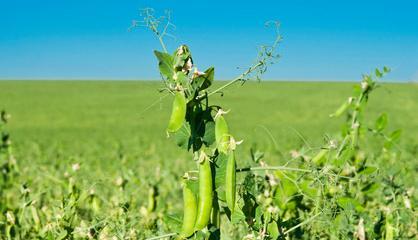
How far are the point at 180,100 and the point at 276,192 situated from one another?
1.28m

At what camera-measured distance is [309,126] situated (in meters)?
29.1

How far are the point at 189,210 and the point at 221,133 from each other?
0.72 ft

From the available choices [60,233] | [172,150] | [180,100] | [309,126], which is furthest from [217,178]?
[309,126]

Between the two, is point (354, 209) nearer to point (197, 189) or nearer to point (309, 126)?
Result: point (197, 189)

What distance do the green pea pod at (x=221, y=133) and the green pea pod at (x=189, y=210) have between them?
0.14 metres

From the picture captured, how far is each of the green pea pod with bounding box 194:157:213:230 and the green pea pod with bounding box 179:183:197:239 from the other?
15mm

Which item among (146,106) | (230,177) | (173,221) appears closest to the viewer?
(230,177)

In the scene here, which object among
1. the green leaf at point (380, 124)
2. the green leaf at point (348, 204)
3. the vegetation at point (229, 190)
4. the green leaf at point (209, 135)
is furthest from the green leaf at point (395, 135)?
the green leaf at point (209, 135)

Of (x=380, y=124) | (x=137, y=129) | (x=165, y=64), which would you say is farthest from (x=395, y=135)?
(x=137, y=129)

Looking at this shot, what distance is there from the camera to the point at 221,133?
5.82ft

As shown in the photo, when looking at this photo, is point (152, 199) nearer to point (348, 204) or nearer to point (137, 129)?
point (348, 204)

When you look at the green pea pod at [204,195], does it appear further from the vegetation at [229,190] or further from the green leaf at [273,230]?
the green leaf at [273,230]

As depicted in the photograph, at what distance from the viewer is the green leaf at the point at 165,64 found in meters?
1.78

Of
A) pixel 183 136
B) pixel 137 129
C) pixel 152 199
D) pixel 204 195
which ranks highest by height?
pixel 183 136
